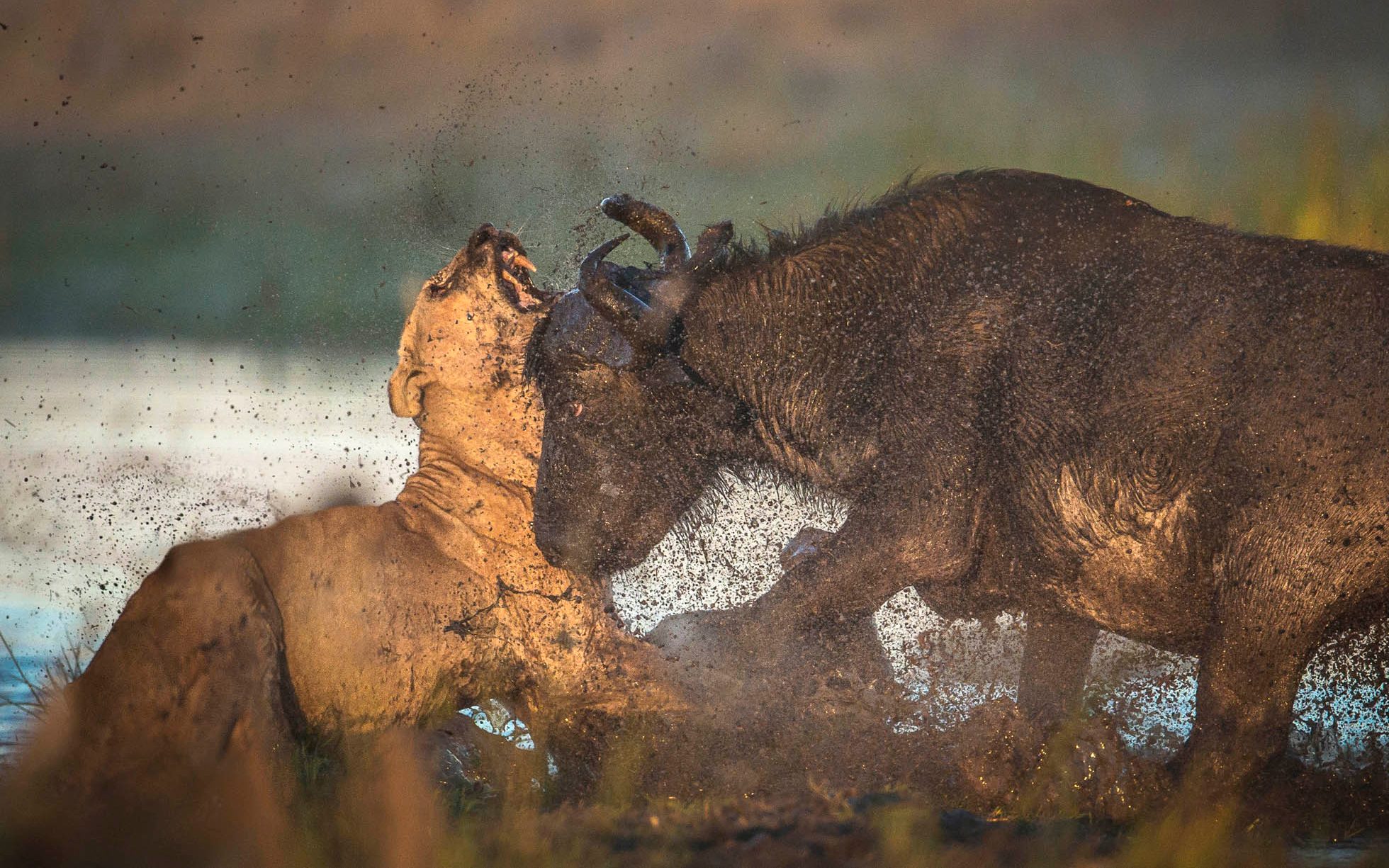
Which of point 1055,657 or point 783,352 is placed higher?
point 783,352

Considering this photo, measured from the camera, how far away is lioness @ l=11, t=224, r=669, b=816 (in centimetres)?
407

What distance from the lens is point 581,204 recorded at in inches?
239

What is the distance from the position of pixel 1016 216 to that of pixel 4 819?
3728 mm

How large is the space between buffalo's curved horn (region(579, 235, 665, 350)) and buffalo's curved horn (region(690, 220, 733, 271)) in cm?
35

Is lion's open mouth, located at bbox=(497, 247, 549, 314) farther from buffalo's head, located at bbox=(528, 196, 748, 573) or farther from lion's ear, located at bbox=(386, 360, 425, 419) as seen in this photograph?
lion's ear, located at bbox=(386, 360, 425, 419)

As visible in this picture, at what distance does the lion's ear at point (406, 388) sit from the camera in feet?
16.1

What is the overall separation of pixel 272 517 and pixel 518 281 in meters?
1.80

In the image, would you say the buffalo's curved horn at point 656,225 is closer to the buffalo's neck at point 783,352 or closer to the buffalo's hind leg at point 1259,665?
the buffalo's neck at point 783,352

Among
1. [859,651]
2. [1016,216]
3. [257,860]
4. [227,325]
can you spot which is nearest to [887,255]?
[1016,216]

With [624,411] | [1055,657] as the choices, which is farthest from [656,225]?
[1055,657]

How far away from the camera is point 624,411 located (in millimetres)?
5086

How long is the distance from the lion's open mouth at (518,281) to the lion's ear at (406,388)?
415 millimetres

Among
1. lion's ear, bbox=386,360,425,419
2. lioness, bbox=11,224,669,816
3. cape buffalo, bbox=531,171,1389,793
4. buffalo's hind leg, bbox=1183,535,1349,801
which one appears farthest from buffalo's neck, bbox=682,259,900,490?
buffalo's hind leg, bbox=1183,535,1349,801

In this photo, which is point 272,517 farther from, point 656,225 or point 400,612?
point 656,225
